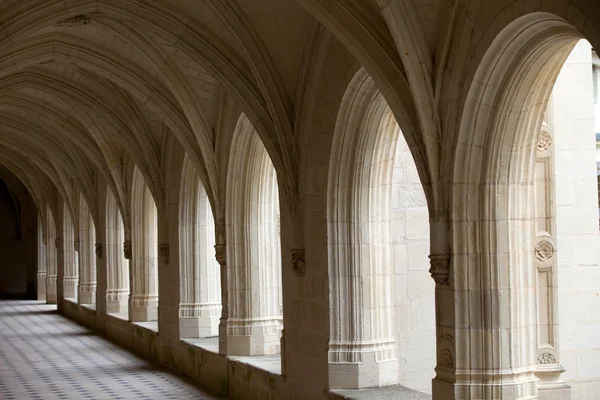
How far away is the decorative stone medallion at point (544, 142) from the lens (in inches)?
247

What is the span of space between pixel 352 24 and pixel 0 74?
17.9 ft

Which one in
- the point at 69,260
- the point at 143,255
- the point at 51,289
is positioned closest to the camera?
the point at 143,255

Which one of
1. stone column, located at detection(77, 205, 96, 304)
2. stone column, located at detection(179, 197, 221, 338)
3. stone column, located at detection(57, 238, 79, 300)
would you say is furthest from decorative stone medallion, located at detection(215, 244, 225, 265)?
stone column, located at detection(57, 238, 79, 300)

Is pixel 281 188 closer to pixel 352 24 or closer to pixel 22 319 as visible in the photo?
pixel 352 24

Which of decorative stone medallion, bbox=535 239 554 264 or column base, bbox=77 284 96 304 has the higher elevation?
decorative stone medallion, bbox=535 239 554 264

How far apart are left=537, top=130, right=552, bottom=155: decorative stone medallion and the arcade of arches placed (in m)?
0.02

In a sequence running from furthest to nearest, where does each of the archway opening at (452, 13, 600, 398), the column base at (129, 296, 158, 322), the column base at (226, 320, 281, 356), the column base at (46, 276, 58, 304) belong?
the column base at (46, 276, 58, 304), the column base at (129, 296, 158, 322), the column base at (226, 320, 281, 356), the archway opening at (452, 13, 600, 398)

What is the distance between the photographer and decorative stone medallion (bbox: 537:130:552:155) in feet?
20.6

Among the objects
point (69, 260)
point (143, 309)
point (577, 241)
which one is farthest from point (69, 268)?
point (577, 241)

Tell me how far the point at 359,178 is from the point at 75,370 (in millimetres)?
6254

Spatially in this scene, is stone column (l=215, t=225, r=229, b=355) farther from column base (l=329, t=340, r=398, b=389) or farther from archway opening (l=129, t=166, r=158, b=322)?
archway opening (l=129, t=166, r=158, b=322)

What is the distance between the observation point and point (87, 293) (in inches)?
752

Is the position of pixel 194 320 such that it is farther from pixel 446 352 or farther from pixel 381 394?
pixel 446 352

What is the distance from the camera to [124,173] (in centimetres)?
1479
